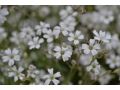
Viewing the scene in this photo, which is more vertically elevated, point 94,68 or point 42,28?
point 42,28

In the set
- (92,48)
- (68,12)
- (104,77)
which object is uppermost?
(68,12)

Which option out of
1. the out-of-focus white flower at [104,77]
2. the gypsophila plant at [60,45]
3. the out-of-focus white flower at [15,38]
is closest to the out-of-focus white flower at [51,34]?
the gypsophila plant at [60,45]

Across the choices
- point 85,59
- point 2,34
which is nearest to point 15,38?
point 2,34

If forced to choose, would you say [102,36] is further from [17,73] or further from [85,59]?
[17,73]
